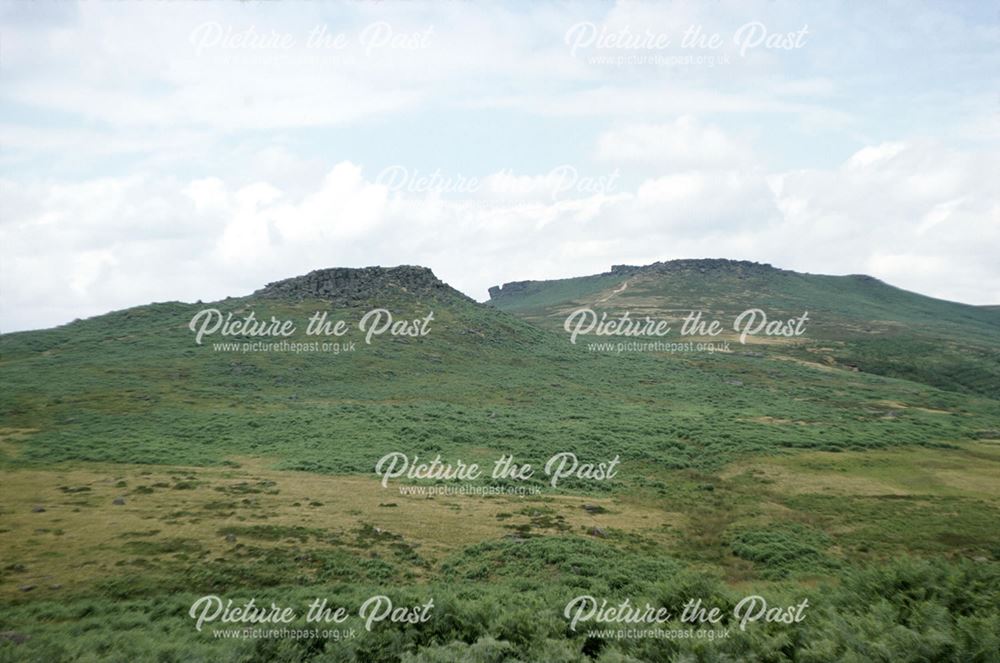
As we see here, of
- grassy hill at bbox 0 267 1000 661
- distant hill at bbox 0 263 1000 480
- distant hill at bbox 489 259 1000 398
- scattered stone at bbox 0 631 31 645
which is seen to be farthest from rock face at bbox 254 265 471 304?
scattered stone at bbox 0 631 31 645

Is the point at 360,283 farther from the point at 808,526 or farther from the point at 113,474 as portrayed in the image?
the point at 808,526

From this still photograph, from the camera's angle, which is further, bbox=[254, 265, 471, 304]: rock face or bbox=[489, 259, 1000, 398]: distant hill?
bbox=[254, 265, 471, 304]: rock face

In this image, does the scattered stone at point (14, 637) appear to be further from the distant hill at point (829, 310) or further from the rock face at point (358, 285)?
the distant hill at point (829, 310)

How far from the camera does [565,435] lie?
41969 mm

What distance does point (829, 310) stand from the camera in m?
131

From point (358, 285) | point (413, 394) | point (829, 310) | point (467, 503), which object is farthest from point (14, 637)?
point (829, 310)

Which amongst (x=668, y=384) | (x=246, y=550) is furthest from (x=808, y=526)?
(x=668, y=384)

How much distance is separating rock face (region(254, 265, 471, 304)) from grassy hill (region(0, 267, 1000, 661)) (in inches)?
725

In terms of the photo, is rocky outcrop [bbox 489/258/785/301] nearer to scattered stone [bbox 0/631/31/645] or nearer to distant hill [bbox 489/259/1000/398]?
distant hill [bbox 489/259/1000/398]

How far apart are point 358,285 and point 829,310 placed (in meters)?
105

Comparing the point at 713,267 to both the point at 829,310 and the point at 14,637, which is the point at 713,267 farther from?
the point at 14,637

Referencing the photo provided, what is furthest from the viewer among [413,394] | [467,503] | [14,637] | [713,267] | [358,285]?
[713,267]

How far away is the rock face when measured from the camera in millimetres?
88312

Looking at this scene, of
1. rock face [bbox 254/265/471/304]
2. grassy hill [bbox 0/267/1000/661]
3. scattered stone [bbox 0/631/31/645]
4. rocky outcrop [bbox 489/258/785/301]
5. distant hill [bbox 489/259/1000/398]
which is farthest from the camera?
rocky outcrop [bbox 489/258/785/301]
